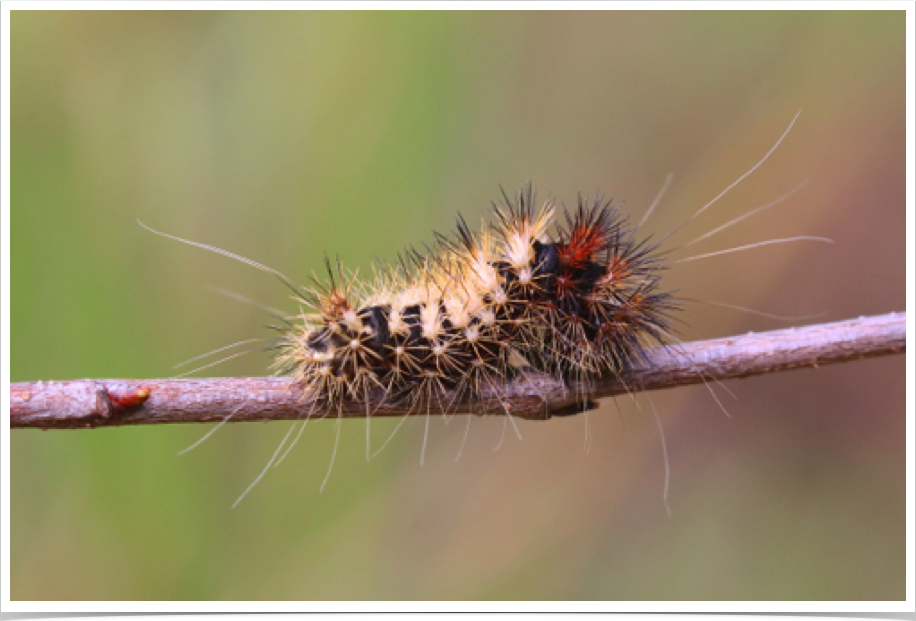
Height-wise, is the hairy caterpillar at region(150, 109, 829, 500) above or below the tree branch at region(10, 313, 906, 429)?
above

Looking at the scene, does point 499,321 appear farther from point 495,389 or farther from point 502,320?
point 495,389

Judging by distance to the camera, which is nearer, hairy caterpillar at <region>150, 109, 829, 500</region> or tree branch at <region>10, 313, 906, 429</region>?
tree branch at <region>10, 313, 906, 429</region>

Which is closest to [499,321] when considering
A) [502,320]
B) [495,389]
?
[502,320]

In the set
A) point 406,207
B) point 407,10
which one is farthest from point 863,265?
point 407,10

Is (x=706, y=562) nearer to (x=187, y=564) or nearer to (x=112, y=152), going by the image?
(x=187, y=564)

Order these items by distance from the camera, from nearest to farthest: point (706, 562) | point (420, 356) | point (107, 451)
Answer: point (420, 356), point (107, 451), point (706, 562)

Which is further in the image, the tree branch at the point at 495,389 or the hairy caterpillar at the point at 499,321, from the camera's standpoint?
the hairy caterpillar at the point at 499,321
